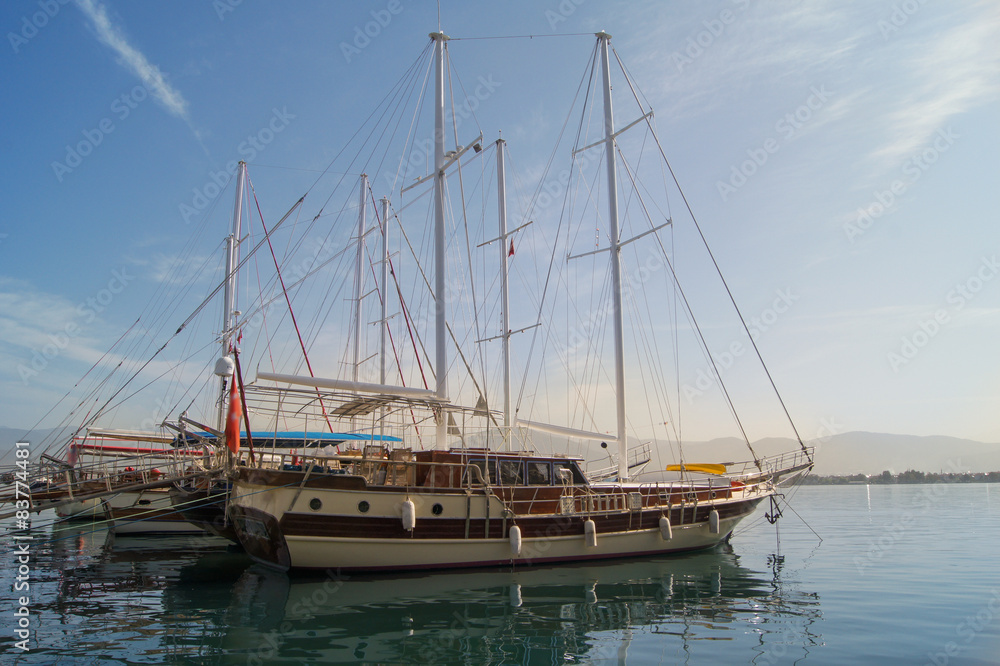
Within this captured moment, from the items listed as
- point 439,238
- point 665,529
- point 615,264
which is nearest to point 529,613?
point 665,529

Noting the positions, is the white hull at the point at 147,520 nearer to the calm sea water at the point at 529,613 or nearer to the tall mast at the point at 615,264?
the calm sea water at the point at 529,613

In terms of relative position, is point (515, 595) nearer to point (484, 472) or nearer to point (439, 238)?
point (484, 472)

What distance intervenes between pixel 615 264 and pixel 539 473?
845cm

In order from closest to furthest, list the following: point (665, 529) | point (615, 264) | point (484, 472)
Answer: point (484, 472) → point (665, 529) → point (615, 264)

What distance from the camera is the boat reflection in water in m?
9.09

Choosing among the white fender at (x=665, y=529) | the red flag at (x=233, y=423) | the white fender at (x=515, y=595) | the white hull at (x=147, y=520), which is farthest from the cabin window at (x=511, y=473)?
the white hull at (x=147, y=520)

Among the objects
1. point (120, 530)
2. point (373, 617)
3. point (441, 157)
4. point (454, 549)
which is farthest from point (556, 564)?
point (120, 530)

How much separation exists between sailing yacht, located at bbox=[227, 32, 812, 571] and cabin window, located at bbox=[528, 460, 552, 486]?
3 centimetres

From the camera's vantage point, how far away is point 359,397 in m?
15.6

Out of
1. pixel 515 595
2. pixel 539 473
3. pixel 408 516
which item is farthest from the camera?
pixel 539 473

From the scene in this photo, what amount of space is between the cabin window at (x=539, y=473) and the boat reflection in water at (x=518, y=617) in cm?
246

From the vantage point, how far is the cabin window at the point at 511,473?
1681 cm

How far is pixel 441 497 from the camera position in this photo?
1519 centimetres

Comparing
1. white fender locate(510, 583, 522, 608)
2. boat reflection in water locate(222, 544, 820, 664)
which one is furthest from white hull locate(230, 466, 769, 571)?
white fender locate(510, 583, 522, 608)
